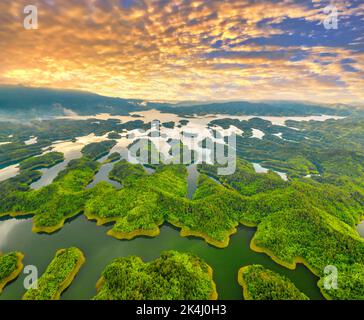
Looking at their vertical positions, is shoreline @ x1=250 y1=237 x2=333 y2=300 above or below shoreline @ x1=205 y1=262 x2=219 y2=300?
below

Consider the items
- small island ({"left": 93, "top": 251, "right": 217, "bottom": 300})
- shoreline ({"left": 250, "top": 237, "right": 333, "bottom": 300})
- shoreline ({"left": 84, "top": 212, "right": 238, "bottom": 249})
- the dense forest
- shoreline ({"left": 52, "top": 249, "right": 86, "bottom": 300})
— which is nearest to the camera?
small island ({"left": 93, "top": 251, "right": 217, "bottom": 300})

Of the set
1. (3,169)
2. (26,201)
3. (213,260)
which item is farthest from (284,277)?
(3,169)

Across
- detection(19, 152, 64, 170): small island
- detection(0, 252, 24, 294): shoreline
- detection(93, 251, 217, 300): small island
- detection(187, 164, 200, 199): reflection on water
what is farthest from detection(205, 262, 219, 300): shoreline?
detection(19, 152, 64, 170): small island

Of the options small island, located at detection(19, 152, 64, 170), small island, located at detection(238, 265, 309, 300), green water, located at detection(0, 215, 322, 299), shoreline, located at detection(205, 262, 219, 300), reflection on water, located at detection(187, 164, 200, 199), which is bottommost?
small island, located at detection(19, 152, 64, 170)

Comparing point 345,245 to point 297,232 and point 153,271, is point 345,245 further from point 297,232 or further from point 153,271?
point 153,271

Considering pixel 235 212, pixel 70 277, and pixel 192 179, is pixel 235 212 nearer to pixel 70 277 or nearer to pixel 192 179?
pixel 192 179

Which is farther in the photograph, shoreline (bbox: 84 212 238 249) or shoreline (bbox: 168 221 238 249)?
shoreline (bbox: 84 212 238 249)

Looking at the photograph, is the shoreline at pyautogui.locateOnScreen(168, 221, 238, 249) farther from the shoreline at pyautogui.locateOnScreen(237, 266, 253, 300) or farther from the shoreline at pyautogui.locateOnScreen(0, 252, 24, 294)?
the shoreline at pyautogui.locateOnScreen(0, 252, 24, 294)

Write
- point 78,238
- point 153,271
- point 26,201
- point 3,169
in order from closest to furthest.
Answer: point 153,271
point 78,238
point 26,201
point 3,169
